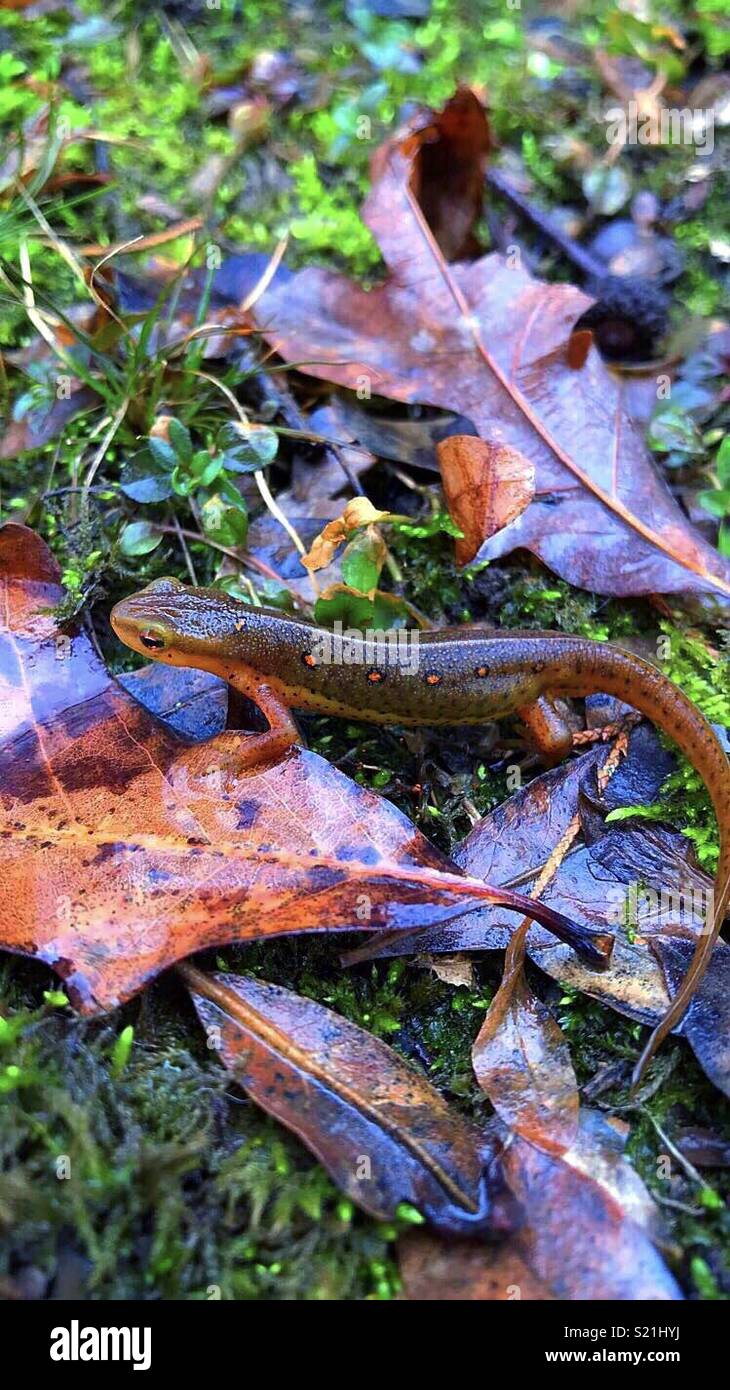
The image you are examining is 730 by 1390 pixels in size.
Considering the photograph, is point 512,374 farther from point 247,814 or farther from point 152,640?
point 247,814

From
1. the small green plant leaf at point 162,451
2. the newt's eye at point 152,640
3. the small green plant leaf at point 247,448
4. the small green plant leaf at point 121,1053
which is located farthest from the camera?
the small green plant leaf at point 247,448

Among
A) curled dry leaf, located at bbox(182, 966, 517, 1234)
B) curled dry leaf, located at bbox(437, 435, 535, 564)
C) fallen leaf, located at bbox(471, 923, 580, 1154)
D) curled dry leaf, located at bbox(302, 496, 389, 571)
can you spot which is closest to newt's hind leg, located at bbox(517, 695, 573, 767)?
curled dry leaf, located at bbox(437, 435, 535, 564)

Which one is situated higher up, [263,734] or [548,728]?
[263,734]

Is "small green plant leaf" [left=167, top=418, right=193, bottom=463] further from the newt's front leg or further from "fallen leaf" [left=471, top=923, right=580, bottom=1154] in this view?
"fallen leaf" [left=471, top=923, right=580, bottom=1154]

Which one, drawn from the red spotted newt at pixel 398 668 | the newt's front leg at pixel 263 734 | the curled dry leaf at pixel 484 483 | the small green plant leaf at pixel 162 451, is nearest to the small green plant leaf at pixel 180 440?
the small green plant leaf at pixel 162 451

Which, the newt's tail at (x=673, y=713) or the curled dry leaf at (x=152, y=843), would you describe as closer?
the curled dry leaf at (x=152, y=843)

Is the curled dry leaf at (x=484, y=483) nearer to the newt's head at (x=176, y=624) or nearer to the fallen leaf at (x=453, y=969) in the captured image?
the newt's head at (x=176, y=624)

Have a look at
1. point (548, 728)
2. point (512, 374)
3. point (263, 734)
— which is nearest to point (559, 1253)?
point (263, 734)
